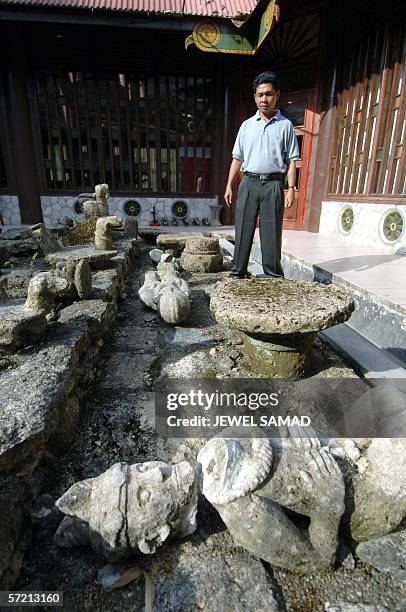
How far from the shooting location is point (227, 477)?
4.40 feet

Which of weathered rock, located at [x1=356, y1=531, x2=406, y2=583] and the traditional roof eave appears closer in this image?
weathered rock, located at [x1=356, y1=531, x2=406, y2=583]

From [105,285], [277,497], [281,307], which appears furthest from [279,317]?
[105,285]

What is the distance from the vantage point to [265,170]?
3465 mm

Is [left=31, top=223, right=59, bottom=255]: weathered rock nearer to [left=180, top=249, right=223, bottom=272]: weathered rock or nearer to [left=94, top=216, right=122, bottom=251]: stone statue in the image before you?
[left=94, top=216, right=122, bottom=251]: stone statue

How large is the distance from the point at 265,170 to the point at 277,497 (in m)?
2.97

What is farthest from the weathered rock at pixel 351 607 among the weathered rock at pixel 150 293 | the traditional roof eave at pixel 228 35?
the traditional roof eave at pixel 228 35

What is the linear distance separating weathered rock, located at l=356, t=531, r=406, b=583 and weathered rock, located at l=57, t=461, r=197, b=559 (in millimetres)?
655

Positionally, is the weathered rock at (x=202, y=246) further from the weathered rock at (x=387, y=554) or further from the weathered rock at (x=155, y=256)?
the weathered rock at (x=387, y=554)

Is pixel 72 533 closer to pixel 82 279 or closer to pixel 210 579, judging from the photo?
pixel 210 579

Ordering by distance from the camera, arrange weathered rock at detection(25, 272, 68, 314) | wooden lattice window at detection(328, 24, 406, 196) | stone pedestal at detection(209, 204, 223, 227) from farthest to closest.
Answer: stone pedestal at detection(209, 204, 223, 227) → wooden lattice window at detection(328, 24, 406, 196) → weathered rock at detection(25, 272, 68, 314)

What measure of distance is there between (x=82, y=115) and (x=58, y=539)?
1153 centimetres

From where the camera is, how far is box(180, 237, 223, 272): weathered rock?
5.34 meters

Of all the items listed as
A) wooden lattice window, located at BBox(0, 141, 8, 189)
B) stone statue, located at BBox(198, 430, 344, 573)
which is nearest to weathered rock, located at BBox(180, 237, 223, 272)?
stone statue, located at BBox(198, 430, 344, 573)

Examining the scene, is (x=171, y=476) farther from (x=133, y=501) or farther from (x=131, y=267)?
(x=131, y=267)
